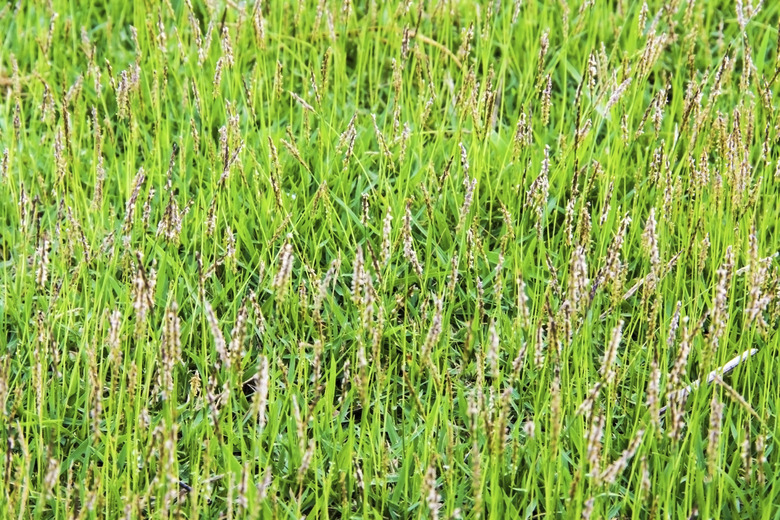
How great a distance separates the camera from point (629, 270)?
2.67 m

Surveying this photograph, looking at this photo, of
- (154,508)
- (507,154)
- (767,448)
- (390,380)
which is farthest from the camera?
(507,154)

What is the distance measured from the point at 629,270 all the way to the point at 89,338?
1502 mm

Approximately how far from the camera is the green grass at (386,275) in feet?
6.43

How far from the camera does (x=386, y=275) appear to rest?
2521 millimetres

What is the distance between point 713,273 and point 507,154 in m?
0.73

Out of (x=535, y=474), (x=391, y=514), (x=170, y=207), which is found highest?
(x=170, y=207)

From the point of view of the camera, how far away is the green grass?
196 centimetres

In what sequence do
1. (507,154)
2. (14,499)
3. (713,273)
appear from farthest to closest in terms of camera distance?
1. (507,154)
2. (713,273)
3. (14,499)

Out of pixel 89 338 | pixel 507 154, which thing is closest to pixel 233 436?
pixel 89 338

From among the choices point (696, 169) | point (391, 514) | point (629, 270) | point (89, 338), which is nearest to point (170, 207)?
point (89, 338)

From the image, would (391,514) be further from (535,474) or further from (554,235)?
(554,235)

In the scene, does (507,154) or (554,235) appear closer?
(554,235)

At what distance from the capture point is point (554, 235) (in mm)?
2688

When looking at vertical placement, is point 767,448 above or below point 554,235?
below
